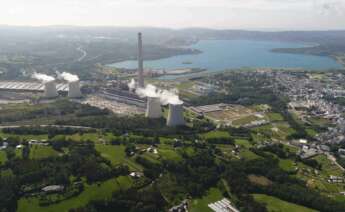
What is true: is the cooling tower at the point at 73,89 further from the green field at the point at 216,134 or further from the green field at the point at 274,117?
the green field at the point at 274,117

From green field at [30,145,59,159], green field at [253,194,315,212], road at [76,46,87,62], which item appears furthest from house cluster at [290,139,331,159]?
road at [76,46,87,62]

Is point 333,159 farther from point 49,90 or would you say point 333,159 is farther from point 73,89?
point 49,90

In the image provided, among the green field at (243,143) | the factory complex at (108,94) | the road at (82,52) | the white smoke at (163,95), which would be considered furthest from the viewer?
the road at (82,52)

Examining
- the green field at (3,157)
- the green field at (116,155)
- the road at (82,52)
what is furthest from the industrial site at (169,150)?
the road at (82,52)

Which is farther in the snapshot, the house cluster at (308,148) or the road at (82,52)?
the road at (82,52)

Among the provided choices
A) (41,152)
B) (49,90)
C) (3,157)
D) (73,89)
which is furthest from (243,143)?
(49,90)

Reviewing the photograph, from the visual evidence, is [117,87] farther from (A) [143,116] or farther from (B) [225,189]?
(B) [225,189]

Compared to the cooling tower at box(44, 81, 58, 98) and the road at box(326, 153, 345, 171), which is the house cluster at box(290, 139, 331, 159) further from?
the cooling tower at box(44, 81, 58, 98)
